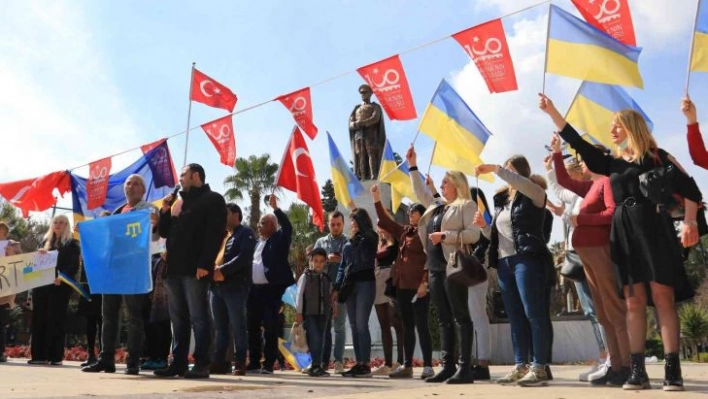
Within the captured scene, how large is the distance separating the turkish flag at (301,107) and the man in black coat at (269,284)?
2882 mm

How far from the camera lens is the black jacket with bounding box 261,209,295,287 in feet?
24.0

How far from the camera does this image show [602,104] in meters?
7.95

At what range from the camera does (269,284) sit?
7.43 meters

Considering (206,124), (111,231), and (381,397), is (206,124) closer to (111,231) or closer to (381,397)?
(111,231)

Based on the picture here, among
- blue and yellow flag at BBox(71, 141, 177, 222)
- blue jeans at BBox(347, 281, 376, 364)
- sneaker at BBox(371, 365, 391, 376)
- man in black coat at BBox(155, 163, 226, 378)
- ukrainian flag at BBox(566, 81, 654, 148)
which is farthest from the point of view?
blue and yellow flag at BBox(71, 141, 177, 222)

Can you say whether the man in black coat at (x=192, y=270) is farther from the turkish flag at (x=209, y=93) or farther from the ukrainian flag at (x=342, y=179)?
the turkish flag at (x=209, y=93)

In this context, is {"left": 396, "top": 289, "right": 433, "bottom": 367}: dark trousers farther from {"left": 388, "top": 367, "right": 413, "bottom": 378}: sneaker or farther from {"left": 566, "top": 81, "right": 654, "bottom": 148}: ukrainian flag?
{"left": 566, "top": 81, "right": 654, "bottom": 148}: ukrainian flag

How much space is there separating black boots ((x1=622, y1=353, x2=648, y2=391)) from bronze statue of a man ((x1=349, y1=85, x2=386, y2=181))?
33.8ft

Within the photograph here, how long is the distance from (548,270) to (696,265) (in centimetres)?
5390

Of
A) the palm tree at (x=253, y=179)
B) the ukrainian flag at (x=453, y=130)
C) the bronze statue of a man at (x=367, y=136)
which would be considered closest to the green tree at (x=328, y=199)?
the palm tree at (x=253, y=179)

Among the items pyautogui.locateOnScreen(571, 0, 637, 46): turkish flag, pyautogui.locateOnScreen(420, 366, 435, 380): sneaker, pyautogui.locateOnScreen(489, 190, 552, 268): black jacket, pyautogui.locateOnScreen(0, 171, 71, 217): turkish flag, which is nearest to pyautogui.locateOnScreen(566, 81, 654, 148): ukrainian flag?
pyautogui.locateOnScreen(571, 0, 637, 46): turkish flag

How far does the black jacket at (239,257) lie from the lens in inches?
251

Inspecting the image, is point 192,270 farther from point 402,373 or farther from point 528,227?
point 528,227

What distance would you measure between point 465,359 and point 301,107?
5711 millimetres
